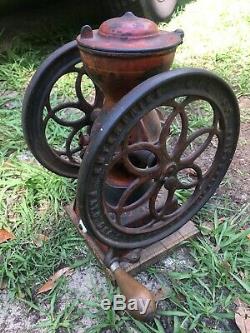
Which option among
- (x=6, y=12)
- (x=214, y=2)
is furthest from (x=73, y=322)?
(x=214, y=2)

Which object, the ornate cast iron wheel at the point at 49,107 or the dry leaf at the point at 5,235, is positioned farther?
the dry leaf at the point at 5,235

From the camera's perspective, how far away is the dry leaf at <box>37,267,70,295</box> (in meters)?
1.63

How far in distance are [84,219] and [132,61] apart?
503 millimetres

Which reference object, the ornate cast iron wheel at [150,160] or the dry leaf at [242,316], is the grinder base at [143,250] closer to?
the ornate cast iron wheel at [150,160]

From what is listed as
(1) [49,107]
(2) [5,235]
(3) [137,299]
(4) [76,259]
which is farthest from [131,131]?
(2) [5,235]

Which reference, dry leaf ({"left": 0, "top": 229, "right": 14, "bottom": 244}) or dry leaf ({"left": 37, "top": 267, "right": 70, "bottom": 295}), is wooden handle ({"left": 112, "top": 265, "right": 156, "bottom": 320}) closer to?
dry leaf ({"left": 37, "top": 267, "right": 70, "bottom": 295})

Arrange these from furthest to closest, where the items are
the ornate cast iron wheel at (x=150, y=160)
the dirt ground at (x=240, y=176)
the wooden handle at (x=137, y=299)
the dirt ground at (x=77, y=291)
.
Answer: the dirt ground at (x=240, y=176), the dirt ground at (x=77, y=291), the wooden handle at (x=137, y=299), the ornate cast iron wheel at (x=150, y=160)

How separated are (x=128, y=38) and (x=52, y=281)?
96 cm

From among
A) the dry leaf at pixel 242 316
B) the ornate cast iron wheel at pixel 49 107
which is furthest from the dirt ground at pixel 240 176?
the ornate cast iron wheel at pixel 49 107

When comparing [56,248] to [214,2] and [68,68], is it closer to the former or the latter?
[68,68]

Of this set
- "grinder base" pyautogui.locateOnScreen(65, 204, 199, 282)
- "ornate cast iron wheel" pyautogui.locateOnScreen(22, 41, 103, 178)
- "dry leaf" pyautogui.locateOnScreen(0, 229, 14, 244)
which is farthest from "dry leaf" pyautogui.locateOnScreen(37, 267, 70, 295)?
"ornate cast iron wheel" pyautogui.locateOnScreen(22, 41, 103, 178)


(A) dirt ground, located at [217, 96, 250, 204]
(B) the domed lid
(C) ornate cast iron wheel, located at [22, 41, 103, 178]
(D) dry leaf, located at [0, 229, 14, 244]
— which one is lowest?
Result: (D) dry leaf, located at [0, 229, 14, 244]

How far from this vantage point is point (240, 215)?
1.90m

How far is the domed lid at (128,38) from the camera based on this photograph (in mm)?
1264
